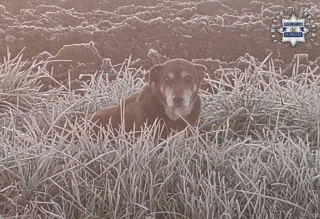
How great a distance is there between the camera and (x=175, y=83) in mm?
1774

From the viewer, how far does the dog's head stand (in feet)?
5.83

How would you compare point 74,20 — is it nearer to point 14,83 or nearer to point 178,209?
point 14,83

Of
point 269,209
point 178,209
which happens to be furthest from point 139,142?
point 269,209

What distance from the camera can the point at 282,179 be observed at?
163cm

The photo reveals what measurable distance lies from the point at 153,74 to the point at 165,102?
0.08m

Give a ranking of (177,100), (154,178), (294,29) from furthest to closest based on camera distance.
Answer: (294,29) → (177,100) → (154,178)

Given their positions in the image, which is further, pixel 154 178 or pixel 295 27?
pixel 295 27

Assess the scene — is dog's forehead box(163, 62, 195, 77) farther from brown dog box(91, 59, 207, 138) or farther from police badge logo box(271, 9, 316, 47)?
police badge logo box(271, 9, 316, 47)

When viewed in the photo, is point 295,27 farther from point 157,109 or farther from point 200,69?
point 157,109

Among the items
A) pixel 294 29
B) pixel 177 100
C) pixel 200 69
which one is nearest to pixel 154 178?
pixel 177 100

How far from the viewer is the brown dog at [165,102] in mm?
1782

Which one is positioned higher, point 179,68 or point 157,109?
point 179,68

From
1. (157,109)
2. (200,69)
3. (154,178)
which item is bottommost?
(154,178)

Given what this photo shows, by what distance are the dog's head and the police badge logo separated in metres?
0.44
